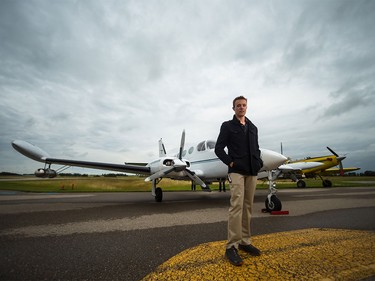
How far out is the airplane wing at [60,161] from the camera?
837 centimetres

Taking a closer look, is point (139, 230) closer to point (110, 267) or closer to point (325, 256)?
point (110, 267)

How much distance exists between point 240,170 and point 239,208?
0.57 meters

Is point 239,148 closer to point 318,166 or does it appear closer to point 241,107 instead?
point 241,107

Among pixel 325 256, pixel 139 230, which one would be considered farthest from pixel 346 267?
pixel 139 230

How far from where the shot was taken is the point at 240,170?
118 inches

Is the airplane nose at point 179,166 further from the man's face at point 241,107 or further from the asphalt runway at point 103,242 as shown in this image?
the man's face at point 241,107

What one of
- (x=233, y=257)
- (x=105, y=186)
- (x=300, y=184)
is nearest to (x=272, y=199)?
(x=233, y=257)

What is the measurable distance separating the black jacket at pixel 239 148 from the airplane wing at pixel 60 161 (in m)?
7.56

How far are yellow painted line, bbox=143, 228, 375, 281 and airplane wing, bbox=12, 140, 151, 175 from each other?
7664 millimetres

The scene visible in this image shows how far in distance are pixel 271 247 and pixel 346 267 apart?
0.98m

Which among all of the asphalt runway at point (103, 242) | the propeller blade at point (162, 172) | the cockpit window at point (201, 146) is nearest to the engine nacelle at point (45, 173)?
the asphalt runway at point (103, 242)

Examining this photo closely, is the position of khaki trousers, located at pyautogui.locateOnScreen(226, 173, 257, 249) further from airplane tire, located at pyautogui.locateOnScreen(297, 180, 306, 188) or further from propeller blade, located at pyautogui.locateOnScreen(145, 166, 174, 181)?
airplane tire, located at pyautogui.locateOnScreen(297, 180, 306, 188)

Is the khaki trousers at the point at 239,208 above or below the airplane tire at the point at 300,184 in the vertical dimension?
above

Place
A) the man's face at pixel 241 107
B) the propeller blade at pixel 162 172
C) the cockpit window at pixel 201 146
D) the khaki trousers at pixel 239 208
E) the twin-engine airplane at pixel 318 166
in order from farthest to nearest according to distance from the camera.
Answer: the twin-engine airplane at pixel 318 166 < the cockpit window at pixel 201 146 < the propeller blade at pixel 162 172 < the man's face at pixel 241 107 < the khaki trousers at pixel 239 208
